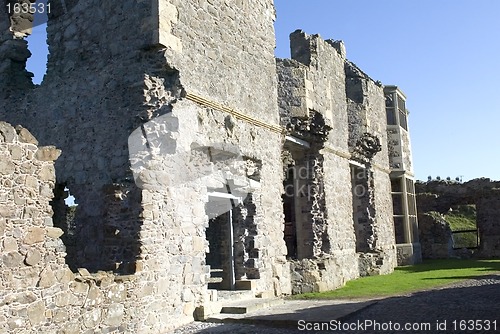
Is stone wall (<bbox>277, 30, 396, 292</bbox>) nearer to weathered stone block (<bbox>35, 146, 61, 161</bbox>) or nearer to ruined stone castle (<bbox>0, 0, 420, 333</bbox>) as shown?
ruined stone castle (<bbox>0, 0, 420, 333</bbox>)

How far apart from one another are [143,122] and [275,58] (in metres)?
5.09

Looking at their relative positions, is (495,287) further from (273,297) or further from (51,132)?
(51,132)

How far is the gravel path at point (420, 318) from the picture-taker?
736 centimetres

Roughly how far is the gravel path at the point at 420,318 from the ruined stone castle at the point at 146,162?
1.34 metres

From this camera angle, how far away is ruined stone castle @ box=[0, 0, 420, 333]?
646 cm

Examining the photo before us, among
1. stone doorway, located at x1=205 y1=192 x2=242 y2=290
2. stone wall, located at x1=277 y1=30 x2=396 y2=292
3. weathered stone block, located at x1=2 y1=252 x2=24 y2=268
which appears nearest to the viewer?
weathered stone block, located at x1=2 y1=252 x2=24 y2=268

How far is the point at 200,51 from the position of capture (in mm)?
9680

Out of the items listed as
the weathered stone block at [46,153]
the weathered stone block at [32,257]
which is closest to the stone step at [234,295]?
the weathered stone block at [32,257]

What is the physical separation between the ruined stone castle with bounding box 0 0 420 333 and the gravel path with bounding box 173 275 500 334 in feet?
4.39

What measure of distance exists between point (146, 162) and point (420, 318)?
15.2ft

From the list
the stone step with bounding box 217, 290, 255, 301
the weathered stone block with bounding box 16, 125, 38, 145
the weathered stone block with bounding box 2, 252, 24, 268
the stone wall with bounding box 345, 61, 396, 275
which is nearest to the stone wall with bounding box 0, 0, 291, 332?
the stone step with bounding box 217, 290, 255, 301

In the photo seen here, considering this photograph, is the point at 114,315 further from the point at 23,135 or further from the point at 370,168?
the point at 370,168

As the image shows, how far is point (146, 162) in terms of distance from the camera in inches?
329

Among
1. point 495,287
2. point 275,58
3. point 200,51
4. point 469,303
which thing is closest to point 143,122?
point 200,51
